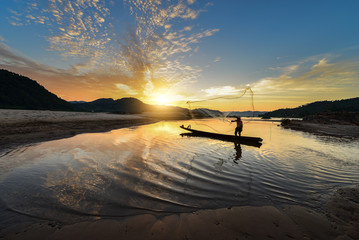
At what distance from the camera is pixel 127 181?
21.5 ft

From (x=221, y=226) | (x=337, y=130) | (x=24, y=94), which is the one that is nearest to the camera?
(x=221, y=226)

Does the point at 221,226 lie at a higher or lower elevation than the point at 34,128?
lower

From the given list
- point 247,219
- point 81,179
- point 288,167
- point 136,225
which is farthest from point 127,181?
point 288,167

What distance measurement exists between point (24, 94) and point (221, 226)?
549 feet

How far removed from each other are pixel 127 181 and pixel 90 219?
257 centimetres

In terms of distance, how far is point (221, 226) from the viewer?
3.90 meters

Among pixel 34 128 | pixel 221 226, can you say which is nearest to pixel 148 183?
pixel 221 226

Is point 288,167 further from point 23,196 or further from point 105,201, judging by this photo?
point 23,196

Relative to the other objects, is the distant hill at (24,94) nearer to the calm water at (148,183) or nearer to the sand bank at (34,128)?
the sand bank at (34,128)

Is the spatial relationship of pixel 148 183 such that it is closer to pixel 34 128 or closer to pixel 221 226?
pixel 221 226

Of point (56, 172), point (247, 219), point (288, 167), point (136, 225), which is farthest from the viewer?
point (288, 167)

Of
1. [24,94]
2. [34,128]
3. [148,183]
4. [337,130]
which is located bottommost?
[337,130]

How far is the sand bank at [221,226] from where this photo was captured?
3.47 metres

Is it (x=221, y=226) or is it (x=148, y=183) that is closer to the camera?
(x=221, y=226)
